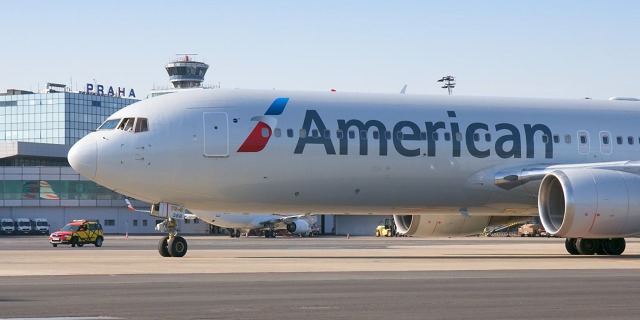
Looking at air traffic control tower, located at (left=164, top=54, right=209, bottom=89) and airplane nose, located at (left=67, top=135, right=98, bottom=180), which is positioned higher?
air traffic control tower, located at (left=164, top=54, right=209, bottom=89)

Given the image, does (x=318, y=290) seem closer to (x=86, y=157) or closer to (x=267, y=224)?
(x=86, y=157)

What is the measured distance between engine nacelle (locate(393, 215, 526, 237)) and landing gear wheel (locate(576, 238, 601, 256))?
3.06 meters

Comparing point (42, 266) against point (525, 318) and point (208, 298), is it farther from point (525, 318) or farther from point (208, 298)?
point (525, 318)

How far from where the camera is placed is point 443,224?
125 feet

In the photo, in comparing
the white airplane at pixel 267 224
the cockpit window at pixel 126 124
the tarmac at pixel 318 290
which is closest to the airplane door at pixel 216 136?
the cockpit window at pixel 126 124

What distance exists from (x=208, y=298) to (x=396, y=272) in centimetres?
833

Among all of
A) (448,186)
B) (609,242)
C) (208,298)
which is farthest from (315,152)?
(208,298)

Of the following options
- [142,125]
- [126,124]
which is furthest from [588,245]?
[126,124]

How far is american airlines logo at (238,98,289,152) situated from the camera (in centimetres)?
3198

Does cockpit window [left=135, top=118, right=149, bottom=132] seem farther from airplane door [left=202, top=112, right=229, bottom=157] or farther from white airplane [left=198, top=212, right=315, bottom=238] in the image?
white airplane [left=198, top=212, right=315, bottom=238]

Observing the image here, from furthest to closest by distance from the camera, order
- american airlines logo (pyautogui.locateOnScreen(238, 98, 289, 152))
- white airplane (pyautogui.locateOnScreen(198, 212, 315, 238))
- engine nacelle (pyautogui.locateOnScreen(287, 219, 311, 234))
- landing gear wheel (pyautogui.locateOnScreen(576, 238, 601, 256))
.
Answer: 1. engine nacelle (pyautogui.locateOnScreen(287, 219, 311, 234))
2. white airplane (pyautogui.locateOnScreen(198, 212, 315, 238))
3. landing gear wheel (pyautogui.locateOnScreen(576, 238, 601, 256))
4. american airlines logo (pyautogui.locateOnScreen(238, 98, 289, 152))

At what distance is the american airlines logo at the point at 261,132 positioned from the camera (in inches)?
1259

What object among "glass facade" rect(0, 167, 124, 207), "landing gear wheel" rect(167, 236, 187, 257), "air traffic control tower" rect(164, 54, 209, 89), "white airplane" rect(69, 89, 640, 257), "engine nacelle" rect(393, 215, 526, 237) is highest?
"air traffic control tower" rect(164, 54, 209, 89)

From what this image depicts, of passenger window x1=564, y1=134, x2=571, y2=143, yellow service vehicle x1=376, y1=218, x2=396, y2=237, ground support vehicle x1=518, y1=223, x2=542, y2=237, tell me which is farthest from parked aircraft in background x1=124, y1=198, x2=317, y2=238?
passenger window x1=564, y1=134, x2=571, y2=143
